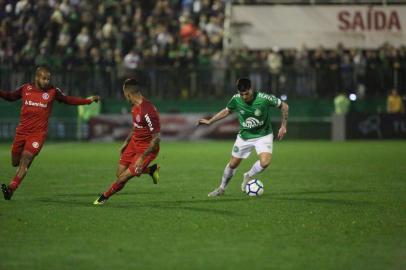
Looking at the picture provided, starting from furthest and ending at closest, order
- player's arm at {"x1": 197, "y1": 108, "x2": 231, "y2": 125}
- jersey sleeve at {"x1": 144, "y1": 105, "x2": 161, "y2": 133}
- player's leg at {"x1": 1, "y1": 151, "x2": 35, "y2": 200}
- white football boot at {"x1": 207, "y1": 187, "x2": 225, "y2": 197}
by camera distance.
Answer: white football boot at {"x1": 207, "y1": 187, "x2": 225, "y2": 197}
player's arm at {"x1": 197, "y1": 108, "x2": 231, "y2": 125}
player's leg at {"x1": 1, "y1": 151, "x2": 35, "y2": 200}
jersey sleeve at {"x1": 144, "y1": 105, "x2": 161, "y2": 133}

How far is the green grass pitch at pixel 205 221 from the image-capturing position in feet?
29.0

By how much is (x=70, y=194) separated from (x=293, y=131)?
20.0 m

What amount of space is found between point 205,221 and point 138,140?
2411 mm

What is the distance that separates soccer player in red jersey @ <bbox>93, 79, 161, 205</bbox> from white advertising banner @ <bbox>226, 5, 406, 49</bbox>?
20.1 m

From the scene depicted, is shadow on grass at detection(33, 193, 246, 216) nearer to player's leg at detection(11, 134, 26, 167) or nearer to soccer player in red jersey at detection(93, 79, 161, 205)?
soccer player in red jersey at detection(93, 79, 161, 205)

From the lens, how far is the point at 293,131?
34.2m

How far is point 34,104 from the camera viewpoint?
1408 centimetres

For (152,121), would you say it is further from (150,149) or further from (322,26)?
(322,26)

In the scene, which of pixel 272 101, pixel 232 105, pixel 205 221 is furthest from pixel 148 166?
pixel 205 221

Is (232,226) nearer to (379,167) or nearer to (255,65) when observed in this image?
(379,167)

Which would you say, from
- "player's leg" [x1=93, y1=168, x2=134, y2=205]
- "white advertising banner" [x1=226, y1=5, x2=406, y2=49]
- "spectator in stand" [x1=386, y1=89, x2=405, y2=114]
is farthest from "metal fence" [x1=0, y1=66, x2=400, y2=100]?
"player's leg" [x1=93, y1=168, x2=134, y2=205]

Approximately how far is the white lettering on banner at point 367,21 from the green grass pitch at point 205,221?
43.2 ft

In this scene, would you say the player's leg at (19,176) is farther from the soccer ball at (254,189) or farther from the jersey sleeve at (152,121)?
the soccer ball at (254,189)

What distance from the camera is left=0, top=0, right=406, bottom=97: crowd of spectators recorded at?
31984 mm
